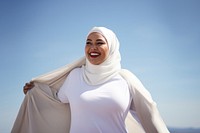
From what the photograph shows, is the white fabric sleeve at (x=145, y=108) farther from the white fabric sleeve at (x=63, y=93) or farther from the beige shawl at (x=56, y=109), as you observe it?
the white fabric sleeve at (x=63, y=93)

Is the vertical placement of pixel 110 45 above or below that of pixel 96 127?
above

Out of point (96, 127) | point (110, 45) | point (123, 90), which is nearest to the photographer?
point (96, 127)

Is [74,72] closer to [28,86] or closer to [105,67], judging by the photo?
[105,67]

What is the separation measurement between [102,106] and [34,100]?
1.09 meters

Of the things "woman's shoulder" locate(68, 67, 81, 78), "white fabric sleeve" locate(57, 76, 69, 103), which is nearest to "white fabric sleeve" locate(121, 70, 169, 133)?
"woman's shoulder" locate(68, 67, 81, 78)

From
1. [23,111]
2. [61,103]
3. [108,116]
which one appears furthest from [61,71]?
[108,116]

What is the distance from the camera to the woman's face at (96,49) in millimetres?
3459

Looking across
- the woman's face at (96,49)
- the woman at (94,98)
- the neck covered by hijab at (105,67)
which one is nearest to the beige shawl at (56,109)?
the woman at (94,98)

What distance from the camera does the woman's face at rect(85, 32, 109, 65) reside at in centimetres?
346

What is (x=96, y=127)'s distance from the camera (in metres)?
3.09

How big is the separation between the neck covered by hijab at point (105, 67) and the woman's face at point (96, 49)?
0.06 metres

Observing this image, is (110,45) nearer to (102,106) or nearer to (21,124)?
(102,106)

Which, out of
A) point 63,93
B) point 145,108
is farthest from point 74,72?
point 145,108

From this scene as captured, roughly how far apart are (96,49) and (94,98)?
2.15ft
